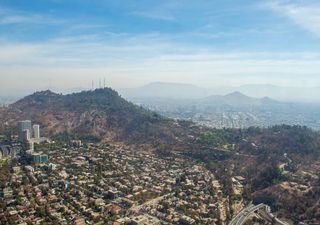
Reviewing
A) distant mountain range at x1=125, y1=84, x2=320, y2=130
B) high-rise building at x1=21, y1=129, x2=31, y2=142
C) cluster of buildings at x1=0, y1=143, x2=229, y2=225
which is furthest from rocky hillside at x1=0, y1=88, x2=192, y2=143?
distant mountain range at x1=125, y1=84, x2=320, y2=130

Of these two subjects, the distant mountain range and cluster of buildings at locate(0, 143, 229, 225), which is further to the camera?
the distant mountain range

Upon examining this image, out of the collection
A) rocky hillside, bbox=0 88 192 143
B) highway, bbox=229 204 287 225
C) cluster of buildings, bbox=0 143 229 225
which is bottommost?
highway, bbox=229 204 287 225

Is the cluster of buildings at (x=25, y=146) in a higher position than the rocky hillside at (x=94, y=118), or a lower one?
lower

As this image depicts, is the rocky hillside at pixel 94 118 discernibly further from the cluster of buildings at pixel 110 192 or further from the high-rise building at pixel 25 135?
the cluster of buildings at pixel 110 192

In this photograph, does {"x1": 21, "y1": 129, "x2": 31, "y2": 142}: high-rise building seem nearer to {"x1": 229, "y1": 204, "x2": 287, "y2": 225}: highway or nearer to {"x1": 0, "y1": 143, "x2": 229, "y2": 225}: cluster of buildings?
{"x1": 0, "y1": 143, "x2": 229, "y2": 225}: cluster of buildings

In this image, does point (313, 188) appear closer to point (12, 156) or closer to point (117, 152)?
point (117, 152)

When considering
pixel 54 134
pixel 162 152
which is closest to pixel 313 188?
pixel 162 152

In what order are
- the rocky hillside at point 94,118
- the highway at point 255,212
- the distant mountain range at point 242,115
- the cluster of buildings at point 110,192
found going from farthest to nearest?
the distant mountain range at point 242,115, the rocky hillside at point 94,118, the highway at point 255,212, the cluster of buildings at point 110,192

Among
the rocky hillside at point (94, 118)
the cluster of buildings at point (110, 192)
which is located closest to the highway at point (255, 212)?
the cluster of buildings at point (110, 192)
